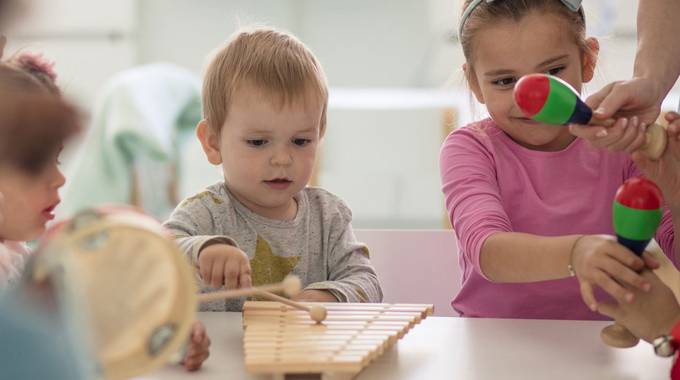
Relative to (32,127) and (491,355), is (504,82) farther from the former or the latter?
(32,127)

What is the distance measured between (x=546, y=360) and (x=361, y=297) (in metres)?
0.40

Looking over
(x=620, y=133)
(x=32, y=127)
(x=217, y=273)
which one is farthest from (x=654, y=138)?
(x=32, y=127)

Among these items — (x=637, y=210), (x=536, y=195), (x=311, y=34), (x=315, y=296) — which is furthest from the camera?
(x=311, y=34)

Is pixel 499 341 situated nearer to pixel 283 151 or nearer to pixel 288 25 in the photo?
pixel 283 151

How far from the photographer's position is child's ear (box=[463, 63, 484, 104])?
1.39 m

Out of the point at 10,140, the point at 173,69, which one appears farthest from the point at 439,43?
the point at 10,140

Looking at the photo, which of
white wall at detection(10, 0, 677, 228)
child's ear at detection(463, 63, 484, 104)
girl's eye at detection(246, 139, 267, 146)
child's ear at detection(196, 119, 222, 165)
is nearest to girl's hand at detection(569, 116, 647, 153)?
child's ear at detection(463, 63, 484, 104)

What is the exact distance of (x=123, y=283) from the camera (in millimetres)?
491

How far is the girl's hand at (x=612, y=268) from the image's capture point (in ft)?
2.90

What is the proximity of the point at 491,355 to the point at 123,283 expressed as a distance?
0.56 metres

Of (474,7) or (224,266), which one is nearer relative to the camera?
(224,266)

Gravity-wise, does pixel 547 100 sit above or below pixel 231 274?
above

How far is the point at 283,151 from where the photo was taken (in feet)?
4.38

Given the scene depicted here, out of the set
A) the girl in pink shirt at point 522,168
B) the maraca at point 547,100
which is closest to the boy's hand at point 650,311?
the maraca at point 547,100
